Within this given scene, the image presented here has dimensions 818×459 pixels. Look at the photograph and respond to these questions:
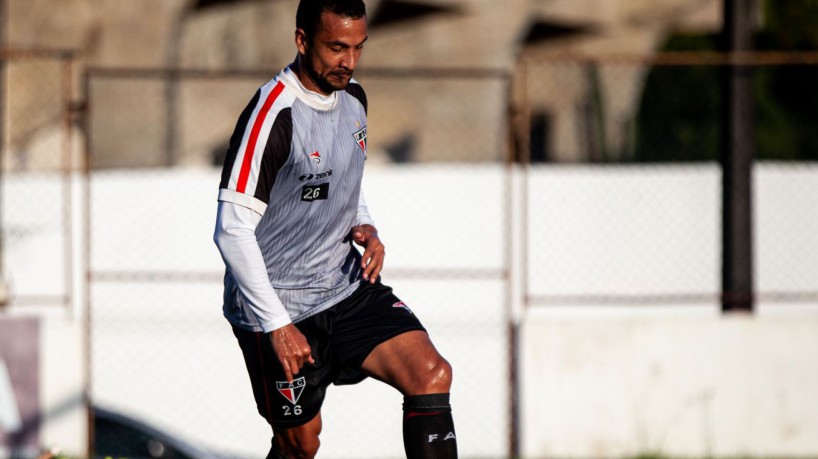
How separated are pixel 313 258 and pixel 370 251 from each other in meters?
0.23

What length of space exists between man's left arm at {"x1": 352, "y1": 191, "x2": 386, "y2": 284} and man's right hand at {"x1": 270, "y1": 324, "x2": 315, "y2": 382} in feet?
1.32

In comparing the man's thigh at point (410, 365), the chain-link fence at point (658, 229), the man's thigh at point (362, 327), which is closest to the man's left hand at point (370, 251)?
the man's thigh at point (362, 327)

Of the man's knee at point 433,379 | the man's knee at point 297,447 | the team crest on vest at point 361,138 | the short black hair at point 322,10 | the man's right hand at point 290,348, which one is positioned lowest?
the man's knee at point 297,447

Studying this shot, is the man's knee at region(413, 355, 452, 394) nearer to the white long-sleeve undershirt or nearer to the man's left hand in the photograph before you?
the man's left hand

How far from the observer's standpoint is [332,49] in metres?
3.76

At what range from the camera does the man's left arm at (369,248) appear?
4.07m

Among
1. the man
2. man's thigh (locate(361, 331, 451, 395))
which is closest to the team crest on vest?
the man

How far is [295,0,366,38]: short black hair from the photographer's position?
12.2ft

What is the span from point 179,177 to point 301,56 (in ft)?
15.8

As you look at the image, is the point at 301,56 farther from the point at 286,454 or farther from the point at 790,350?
the point at 790,350

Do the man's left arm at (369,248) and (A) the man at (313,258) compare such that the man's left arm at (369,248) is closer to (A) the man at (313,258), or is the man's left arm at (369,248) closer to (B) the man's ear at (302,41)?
(A) the man at (313,258)

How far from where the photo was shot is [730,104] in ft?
27.5

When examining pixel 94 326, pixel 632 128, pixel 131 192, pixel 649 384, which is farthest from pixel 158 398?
pixel 632 128

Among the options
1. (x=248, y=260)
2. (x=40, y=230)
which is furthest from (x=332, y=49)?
(x=40, y=230)
